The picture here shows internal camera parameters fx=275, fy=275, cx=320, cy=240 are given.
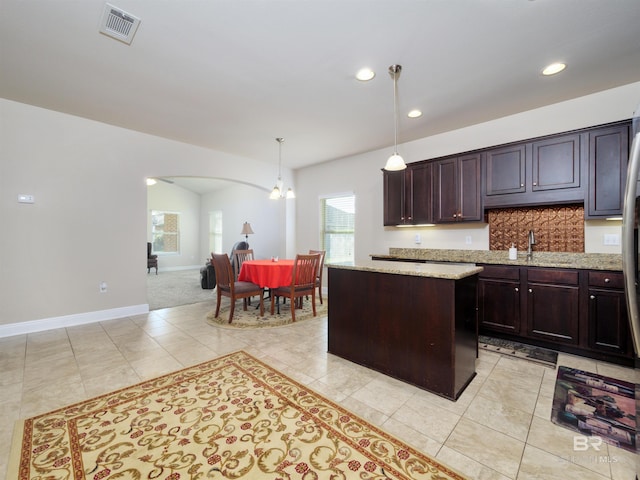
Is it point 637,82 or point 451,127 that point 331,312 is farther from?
point 637,82

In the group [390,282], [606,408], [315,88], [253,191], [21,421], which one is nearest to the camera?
[21,421]

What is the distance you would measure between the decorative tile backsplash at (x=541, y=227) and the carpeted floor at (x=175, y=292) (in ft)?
15.8

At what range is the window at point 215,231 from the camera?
395 inches

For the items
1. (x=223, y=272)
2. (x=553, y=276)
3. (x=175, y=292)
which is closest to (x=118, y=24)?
(x=223, y=272)

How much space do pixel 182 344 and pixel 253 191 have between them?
19.7ft

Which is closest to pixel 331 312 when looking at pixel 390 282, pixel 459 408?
pixel 390 282

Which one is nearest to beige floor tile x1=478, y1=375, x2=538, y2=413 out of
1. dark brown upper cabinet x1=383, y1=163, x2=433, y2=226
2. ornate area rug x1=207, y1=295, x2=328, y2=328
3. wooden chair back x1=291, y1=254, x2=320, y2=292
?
dark brown upper cabinet x1=383, y1=163, x2=433, y2=226

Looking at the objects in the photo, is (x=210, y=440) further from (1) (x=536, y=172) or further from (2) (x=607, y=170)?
(2) (x=607, y=170)

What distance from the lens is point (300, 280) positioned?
13.8 ft

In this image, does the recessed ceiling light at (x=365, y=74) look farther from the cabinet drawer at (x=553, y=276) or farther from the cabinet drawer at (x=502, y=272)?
the cabinet drawer at (x=553, y=276)

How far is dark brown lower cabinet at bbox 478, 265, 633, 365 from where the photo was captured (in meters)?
2.59

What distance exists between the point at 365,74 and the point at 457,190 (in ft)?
6.65

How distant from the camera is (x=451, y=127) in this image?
13.2 ft

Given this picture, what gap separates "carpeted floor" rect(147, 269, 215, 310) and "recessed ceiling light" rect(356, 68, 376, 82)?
14.4 ft
